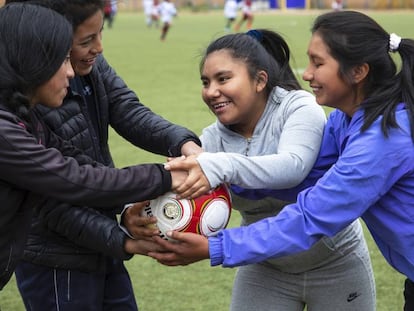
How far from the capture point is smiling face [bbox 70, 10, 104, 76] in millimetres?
3449

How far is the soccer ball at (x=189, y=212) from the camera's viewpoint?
3393mm

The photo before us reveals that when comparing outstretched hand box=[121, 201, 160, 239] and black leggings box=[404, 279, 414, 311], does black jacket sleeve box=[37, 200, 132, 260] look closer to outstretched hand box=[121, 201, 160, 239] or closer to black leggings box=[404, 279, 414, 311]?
outstretched hand box=[121, 201, 160, 239]

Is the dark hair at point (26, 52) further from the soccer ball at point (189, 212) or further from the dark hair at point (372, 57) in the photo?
the dark hair at point (372, 57)

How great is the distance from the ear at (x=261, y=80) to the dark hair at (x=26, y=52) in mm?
997

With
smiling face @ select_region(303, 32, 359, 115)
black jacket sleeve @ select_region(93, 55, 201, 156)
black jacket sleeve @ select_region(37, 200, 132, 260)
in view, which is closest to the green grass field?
black jacket sleeve @ select_region(93, 55, 201, 156)

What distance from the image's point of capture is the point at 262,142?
143 inches

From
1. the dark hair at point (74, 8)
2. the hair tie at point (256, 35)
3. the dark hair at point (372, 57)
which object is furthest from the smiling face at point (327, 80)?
the dark hair at point (74, 8)

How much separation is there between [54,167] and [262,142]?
1.06 m

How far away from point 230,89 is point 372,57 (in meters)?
0.69

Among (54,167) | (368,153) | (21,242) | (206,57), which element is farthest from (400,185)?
(21,242)

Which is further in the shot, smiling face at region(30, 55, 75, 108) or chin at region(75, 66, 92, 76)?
chin at region(75, 66, 92, 76)

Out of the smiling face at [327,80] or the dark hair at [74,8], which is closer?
the smiling face at [327,80]

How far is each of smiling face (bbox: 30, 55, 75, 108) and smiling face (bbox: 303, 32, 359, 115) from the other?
1.00m

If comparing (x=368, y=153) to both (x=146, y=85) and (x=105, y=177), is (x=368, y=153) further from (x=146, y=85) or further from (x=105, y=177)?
(x=146, y=85)
